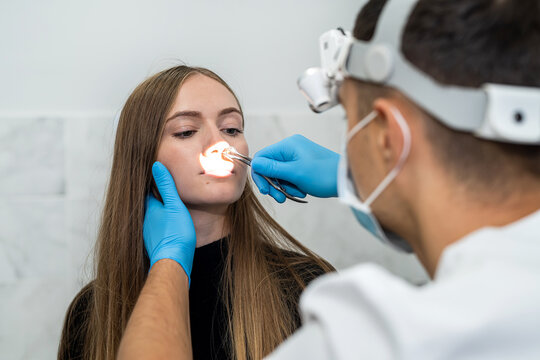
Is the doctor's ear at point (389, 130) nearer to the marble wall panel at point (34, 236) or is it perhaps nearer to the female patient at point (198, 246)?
the female patient at point (198, 246)

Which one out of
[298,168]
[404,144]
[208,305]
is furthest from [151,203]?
[404,144]

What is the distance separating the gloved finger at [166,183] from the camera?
1.38 m

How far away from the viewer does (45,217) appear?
170 cm

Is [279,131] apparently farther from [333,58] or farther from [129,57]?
[333,58]

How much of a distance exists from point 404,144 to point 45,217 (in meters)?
1.43

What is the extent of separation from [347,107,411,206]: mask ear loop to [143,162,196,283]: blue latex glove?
2.07ft

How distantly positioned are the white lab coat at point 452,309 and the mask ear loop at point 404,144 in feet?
0.48

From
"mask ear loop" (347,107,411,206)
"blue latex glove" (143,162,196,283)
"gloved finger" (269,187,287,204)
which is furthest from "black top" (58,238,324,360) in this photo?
"mask ear loop" (347,107,411,206)

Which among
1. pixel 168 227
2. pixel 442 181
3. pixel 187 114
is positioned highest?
pixel 442 181

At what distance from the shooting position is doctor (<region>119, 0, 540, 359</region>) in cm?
53

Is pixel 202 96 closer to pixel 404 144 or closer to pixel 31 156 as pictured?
pixel 31 156

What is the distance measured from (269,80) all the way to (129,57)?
0.54m

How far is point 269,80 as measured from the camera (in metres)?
1.92

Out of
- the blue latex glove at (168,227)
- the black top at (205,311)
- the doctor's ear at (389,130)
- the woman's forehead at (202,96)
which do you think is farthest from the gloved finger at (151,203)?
the doctor's ear at (389,130)
